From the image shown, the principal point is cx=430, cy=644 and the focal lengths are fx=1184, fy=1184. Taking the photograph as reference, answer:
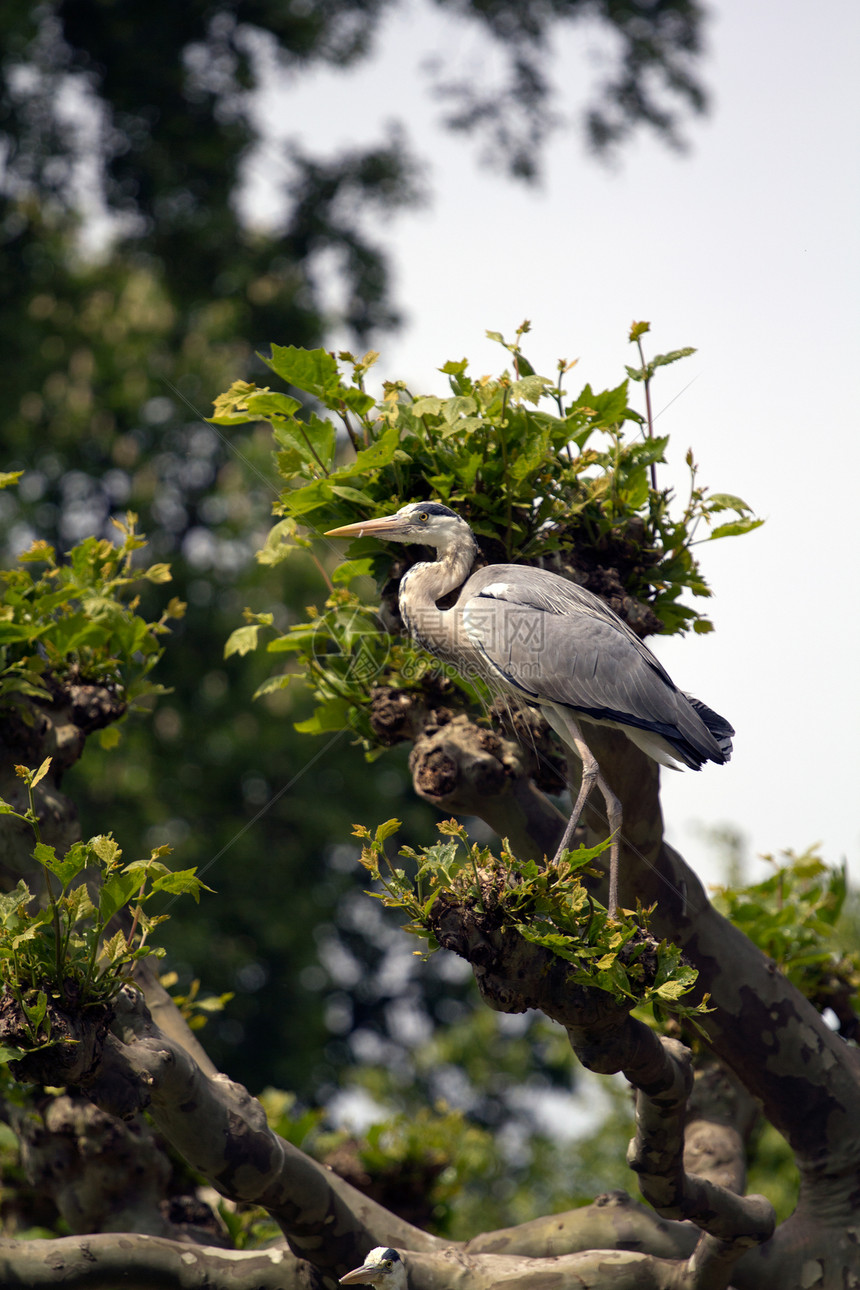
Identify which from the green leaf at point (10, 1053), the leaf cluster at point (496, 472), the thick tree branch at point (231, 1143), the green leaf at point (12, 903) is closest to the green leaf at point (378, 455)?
the leaf cluster at point (496, 472)

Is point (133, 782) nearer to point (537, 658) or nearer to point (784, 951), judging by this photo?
point (784, 951)

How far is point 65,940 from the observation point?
3.33 metres

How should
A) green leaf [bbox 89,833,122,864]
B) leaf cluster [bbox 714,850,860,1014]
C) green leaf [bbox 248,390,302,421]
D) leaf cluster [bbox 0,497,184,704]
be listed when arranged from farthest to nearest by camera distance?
leaf cluster [bbox 714,850,860,1014] < leaf cluster [bbox 0,497,184,704] < green leaf [bbox 248,390,302,421] < green leaf [bbox 89,833,122,864]

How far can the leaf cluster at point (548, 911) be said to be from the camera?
10.7 ft

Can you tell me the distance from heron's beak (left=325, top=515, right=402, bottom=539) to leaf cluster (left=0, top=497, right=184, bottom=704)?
83cm

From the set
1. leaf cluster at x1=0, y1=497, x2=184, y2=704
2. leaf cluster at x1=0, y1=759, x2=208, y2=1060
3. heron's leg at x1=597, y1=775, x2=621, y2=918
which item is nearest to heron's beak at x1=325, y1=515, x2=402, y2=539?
leaf cluster at x1=0, y1=497, x2=184, y2=704

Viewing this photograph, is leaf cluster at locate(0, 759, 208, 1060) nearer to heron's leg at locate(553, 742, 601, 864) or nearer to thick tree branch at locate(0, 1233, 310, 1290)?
thick tree branch at locate(0, 1233, 310, 1290)

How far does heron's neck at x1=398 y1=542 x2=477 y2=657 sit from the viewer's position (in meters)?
4.18

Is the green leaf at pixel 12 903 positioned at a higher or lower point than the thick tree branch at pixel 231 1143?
higher

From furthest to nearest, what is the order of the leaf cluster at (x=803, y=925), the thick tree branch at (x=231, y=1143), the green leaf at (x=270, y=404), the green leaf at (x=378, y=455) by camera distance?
the leaf cluster at (x=803, y=925) < the green leaf at (x=270, y=404) < the green leaf at (x=378, y=455) < the thick tree branch at (x=231, y=1143)

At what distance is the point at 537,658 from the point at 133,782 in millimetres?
11227

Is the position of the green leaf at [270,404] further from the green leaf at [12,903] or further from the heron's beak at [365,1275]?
the heron's beak at [365,1275]

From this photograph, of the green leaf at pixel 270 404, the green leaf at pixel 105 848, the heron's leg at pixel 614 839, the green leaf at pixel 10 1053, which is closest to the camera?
the green leaf at pixel 10 1053

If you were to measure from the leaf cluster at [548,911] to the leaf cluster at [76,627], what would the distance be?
1.70 m
